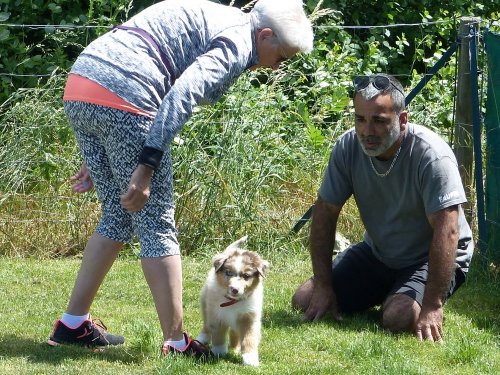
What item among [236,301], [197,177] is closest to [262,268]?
[236,301]

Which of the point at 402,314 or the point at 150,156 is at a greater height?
the point at 150,156

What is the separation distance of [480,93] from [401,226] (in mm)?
2074

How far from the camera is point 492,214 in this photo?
Answer: 23.0ft

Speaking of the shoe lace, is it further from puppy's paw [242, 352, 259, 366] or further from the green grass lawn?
puppy's paw [242, 352, 259, 366]

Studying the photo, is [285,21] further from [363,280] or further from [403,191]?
[363,280]

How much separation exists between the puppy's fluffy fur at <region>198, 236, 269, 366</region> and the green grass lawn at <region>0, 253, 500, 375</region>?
112mm

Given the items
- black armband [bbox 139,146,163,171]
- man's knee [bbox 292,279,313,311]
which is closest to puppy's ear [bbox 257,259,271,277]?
black armband [bbox 139,146,163,171]

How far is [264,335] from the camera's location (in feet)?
17.7

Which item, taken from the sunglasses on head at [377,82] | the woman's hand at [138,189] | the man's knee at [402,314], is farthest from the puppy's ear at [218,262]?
the sunglasses on head at [377,82]

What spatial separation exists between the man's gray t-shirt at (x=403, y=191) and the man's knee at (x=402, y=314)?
353 millimetres

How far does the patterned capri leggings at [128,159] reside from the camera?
4523 millimetres

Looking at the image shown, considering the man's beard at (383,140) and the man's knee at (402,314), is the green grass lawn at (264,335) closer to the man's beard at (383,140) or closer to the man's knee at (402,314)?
the man's knee at (402,314)

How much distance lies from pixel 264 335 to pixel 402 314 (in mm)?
774

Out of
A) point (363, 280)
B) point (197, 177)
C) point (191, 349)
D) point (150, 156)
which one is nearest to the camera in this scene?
point (150, 156)
